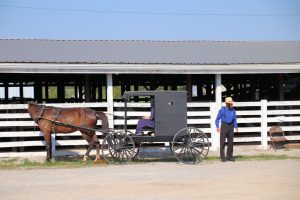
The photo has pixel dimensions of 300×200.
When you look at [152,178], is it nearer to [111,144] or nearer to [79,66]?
[111,144]

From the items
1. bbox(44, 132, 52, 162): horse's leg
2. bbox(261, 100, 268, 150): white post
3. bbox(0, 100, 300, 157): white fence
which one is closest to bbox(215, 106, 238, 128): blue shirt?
bbox(0, 100, 300, 157): white fence

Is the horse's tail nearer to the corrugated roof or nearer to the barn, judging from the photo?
the barn

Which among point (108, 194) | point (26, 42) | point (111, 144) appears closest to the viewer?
point (108, 194)

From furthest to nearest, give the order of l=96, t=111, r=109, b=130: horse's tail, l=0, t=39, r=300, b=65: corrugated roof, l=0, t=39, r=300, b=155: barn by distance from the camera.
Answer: l=0, t=39, r=300, b=65: corrugated roof → l=0, t=39, r=300, b=155: barn → l=96, t=111, r=109, b=130: horse's tail

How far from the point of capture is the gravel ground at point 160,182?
8.37 meters

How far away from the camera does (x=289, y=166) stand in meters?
12.1

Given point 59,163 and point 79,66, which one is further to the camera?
point 79,66

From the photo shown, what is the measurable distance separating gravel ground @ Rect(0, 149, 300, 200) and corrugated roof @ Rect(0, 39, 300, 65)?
14.3 feet

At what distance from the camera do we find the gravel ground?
8367 millimetres

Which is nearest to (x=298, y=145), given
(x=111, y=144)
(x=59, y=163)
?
(x=111, y=144)

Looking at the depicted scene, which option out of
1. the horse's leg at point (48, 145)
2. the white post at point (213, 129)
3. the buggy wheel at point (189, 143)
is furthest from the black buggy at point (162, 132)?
the white post at point (213, 129)

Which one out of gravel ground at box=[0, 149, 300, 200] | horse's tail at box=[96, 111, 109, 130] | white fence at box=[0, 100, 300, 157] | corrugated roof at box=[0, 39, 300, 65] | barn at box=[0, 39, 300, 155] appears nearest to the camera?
gravel ground at box=[0, 149, 300, 200]

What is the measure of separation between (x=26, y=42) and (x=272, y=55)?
390 inches

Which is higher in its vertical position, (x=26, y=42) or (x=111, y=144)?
(x=26, y=42)
